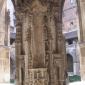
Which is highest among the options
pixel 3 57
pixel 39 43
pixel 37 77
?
pixel 39 43

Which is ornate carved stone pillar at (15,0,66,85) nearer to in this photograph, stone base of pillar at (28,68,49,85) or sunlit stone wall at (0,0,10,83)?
stone base of pillar at (28,68,49,85)

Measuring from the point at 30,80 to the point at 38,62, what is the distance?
0.81 ft

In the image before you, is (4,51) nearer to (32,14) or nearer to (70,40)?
(32,14)

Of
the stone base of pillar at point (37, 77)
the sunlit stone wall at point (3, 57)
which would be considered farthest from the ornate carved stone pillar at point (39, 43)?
the sunlit stone wall at point (3, 57)

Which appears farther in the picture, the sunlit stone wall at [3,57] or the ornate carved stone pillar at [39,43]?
the sunlit stone wall at [3,57]

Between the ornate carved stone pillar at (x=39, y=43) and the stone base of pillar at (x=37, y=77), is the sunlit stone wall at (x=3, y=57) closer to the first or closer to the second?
the ornate carved stone pillar at (x=39, y=43)

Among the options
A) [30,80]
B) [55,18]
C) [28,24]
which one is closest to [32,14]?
[28,24]

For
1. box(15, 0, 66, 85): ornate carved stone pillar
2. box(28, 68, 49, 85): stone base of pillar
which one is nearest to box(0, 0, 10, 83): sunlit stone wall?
box(15, 0, 66, 85): ornate carved stone pillar

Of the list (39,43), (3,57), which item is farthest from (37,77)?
(3,57)

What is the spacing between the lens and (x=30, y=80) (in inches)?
129

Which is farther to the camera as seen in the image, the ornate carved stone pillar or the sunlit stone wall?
the sunlit stone wall

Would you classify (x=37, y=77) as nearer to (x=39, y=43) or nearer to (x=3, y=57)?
(x=39, y=43)

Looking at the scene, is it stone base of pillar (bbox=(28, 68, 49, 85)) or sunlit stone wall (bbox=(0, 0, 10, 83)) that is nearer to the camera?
stone base of pillar (bbox=(28, 68, 49, 85))

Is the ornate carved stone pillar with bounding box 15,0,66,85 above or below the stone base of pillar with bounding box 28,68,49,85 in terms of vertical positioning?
above
